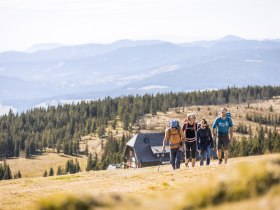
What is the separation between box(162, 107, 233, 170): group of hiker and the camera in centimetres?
2430

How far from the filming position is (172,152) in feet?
82.4

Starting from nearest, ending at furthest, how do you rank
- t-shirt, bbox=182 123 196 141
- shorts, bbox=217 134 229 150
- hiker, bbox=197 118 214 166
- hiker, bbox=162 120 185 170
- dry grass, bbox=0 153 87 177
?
hiker, bbox=162 120 185 170, t-shirt, bbox=182 123 196 141, shorts, bbox=217 134 229 150, hiker, bbox=197 118 214 166, dry grass, bbox=0 153 87 177

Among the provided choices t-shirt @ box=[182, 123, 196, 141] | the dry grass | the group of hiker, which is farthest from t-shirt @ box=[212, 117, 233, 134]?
the dry grass

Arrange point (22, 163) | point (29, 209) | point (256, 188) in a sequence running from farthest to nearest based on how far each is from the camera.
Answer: point (22, 163)
point (29, 209)
point (256, 188)

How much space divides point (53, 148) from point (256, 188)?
539 ft

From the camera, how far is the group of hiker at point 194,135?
957 inches

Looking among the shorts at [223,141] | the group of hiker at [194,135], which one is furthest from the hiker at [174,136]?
the shorts at [223,141]

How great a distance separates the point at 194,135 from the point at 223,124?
5.49 feet

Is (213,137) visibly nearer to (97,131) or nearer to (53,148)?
(53,148)

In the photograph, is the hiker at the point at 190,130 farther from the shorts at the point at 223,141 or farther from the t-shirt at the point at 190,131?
the shorts at the point at 223,141

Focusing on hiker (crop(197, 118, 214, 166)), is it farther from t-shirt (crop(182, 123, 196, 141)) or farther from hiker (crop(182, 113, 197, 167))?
t-shirt (crop(182, 123, 196, 141))

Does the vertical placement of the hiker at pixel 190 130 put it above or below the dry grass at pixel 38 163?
above

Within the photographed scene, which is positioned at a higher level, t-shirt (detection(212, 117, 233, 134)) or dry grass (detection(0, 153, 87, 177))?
t-shirt (detection(212, 117, 233, 134))

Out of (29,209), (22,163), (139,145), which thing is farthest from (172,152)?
(22,163)
